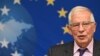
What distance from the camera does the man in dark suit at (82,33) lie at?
1.88 meters

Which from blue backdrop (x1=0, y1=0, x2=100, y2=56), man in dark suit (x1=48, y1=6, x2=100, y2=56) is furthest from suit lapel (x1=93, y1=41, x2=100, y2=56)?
blue backdrop (x1=0, y1=0, x2=100, y2=56)

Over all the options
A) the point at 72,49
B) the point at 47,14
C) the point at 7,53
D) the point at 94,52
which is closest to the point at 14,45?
the point at 7,53

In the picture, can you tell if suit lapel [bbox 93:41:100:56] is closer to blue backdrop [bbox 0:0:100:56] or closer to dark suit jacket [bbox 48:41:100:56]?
dark suit jacket [bbox 48:41:100:56]

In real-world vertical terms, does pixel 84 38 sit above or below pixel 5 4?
below

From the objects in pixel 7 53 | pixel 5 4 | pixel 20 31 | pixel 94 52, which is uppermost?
pixel 5 4

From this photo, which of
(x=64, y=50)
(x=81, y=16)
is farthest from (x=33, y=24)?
(x=81, y=16)

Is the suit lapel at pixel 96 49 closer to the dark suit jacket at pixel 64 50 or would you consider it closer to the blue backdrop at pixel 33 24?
the dark suit jacket at pixel 64 50

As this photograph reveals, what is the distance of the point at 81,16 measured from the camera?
190cm

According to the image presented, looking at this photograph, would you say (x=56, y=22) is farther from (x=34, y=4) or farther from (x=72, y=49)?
(x=72, y=49)

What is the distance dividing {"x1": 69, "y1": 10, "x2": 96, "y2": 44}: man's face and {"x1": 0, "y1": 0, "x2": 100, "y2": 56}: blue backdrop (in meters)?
0.65

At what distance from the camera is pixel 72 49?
1.99m

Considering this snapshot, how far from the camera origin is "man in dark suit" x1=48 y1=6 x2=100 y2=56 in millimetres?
1876

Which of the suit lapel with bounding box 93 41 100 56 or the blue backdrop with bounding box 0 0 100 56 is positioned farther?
the blue backdrop with bounding box 0 0 100 56

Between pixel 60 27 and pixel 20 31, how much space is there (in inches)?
14.2
